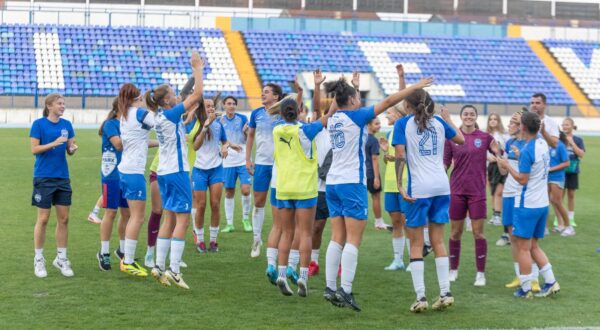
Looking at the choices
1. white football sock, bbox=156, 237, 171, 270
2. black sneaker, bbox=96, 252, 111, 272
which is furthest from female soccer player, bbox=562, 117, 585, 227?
black sneaker, bbox=96, 252, 111, 272

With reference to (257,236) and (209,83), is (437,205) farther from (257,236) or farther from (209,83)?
(209,83)

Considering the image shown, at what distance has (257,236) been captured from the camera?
11258 mm

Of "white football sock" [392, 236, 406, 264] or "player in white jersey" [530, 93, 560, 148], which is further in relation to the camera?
"white football sock" [392, 236, 406, 264]

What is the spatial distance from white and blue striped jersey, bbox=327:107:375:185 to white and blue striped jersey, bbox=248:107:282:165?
2597 millimetres

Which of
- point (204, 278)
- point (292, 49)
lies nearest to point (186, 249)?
point (204, 278)

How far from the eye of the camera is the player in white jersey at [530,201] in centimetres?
878

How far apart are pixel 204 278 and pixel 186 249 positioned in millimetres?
2113

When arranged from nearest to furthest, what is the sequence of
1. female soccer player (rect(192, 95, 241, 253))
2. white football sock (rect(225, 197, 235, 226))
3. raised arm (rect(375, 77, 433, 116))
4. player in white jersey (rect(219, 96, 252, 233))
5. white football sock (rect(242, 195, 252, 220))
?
raised arm (rect(375, 77, 433, 116)) < female soccer player (rect(192, 95, 241, 253)) < player in white jersey (rect(219, 96, 252, 233)) < white football sock (rect(225, 197, 235, 226)) < white football sock (rect(242, 195, 252, 220))

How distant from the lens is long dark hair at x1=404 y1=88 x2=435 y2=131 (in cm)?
812

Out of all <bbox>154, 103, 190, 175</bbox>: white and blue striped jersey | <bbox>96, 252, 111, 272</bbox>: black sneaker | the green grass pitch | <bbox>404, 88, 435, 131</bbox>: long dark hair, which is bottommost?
the green grass pitch

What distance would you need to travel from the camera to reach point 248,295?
347 inches

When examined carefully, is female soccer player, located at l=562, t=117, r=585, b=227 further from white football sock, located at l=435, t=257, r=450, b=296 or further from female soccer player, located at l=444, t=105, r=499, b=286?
white football sock, located at l=435, t=257, r=450, b=296

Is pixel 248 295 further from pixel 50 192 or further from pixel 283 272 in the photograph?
pixel 50 192

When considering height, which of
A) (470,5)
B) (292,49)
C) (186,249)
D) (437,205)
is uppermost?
(470,5)
